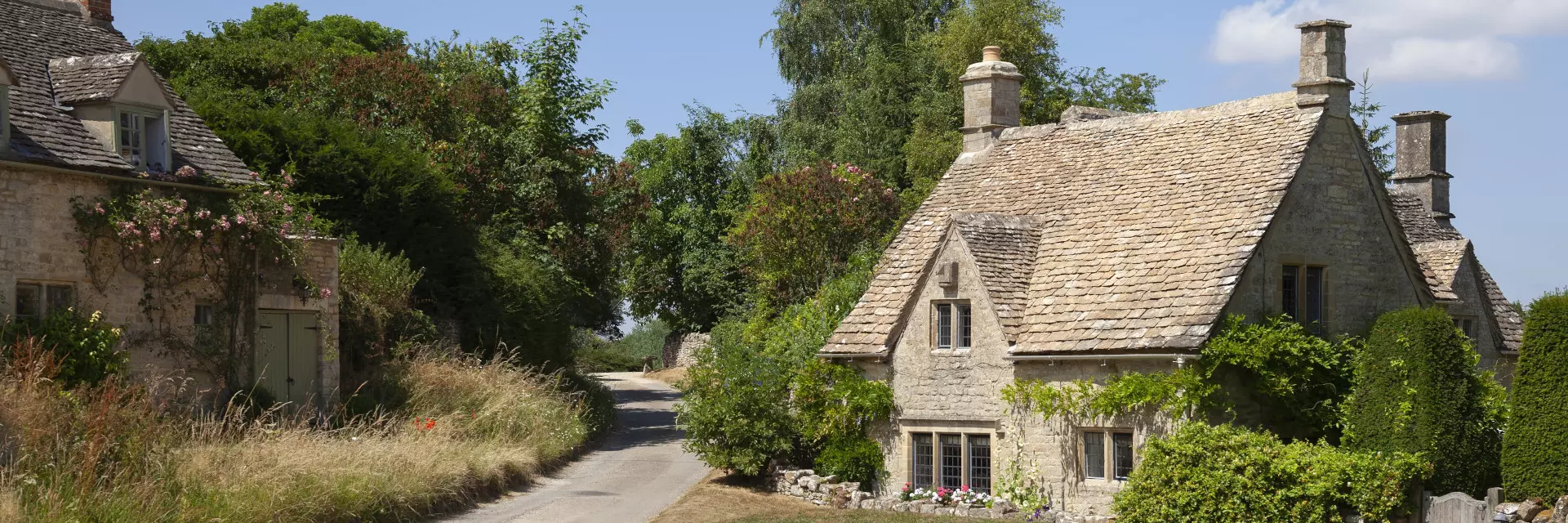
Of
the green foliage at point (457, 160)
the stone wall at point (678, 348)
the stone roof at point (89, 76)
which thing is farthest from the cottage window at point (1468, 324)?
the stone wall at point (678, 348)

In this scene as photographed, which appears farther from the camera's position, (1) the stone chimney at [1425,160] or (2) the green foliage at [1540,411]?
(1) the stone chimney at [1425,160]

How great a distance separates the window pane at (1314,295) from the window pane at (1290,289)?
0.85 ft

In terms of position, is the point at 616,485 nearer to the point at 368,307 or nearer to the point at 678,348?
the point at 368,307

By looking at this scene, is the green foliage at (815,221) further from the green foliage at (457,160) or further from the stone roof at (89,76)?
the stone roof at (89,76)

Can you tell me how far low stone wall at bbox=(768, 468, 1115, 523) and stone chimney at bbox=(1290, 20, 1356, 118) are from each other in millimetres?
7237

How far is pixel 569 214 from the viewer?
35875mm

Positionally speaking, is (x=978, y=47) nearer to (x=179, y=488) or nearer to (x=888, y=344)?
(x=888, y=344)

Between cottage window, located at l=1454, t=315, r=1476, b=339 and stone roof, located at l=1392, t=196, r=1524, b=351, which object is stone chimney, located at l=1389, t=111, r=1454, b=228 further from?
cottage window, located at l=1454, t=315, r=1476, b=339

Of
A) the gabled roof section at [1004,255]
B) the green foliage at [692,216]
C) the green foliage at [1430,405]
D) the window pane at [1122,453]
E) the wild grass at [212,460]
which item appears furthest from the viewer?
the green foliage at [692,216]

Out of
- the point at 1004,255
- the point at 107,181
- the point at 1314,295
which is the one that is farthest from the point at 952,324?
the point at 107,181

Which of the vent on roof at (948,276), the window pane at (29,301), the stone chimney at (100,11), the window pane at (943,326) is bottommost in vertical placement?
the window pane at (943,326)

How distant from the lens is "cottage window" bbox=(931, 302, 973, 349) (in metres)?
23.1

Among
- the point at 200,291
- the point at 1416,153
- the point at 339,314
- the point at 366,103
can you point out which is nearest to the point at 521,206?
the point at 366,103

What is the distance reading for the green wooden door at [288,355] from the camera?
2377cm
